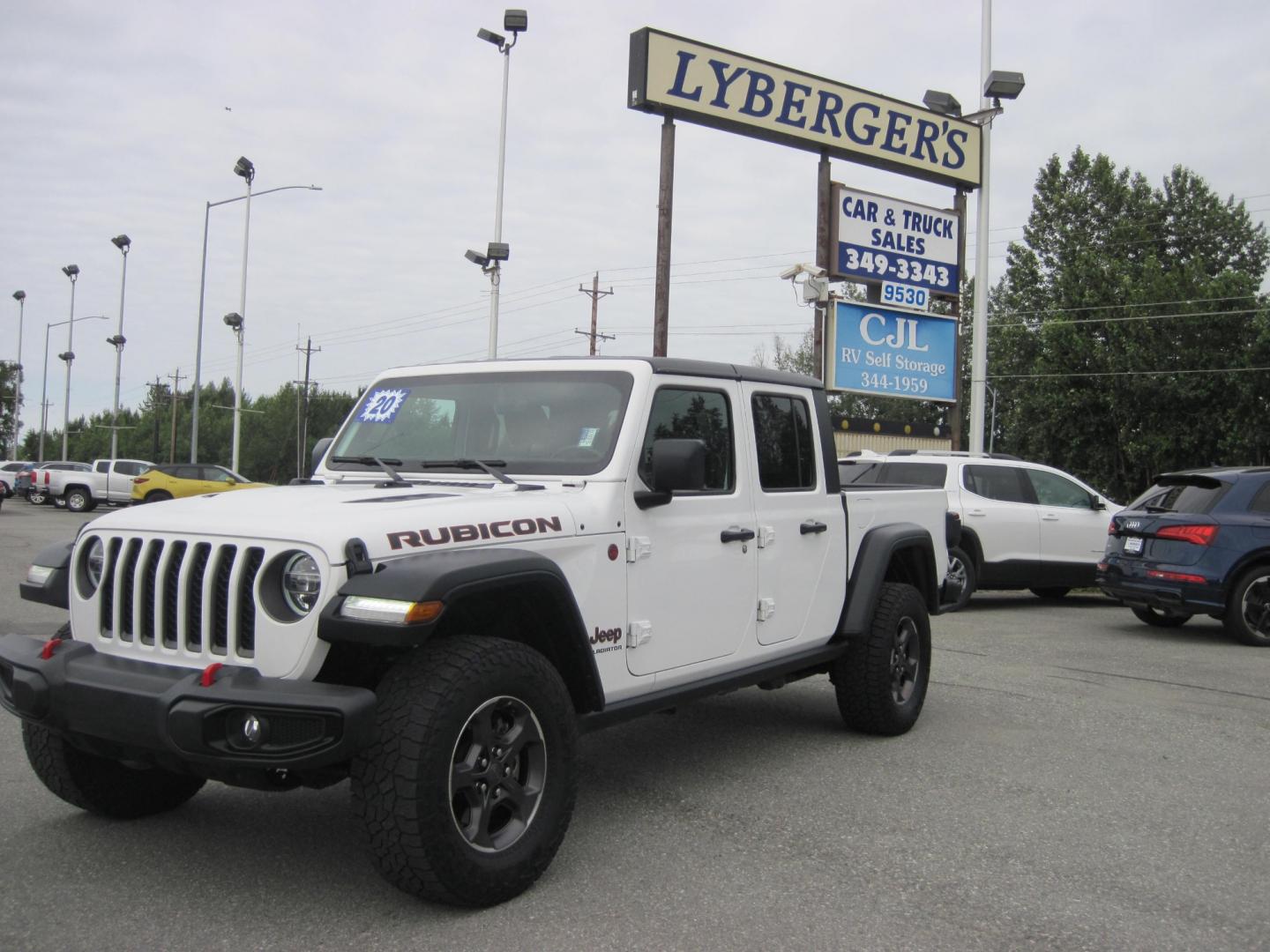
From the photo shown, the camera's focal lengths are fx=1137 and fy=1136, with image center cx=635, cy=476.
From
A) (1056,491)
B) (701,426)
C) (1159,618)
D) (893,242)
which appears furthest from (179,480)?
(701,426)

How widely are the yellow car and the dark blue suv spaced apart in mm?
26070

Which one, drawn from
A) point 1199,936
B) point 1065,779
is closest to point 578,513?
point 1199,936

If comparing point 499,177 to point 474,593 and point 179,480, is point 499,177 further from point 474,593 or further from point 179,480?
point 474,593

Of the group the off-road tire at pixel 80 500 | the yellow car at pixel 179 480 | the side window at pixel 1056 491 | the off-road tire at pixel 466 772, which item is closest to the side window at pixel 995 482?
the side window at pixel 1056 491

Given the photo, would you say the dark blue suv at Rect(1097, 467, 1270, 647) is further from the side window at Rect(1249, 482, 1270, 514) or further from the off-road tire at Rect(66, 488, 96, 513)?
the off-road tire at Rect(66, 488, 96, 513)

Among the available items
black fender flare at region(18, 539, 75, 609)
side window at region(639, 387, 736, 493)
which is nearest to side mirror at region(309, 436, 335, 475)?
black fender flare at region(18, 539, 75, 609)

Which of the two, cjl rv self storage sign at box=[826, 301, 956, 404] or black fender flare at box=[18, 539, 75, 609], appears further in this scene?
cjl rv self storage sign at box=[826, 301, 956, 404]

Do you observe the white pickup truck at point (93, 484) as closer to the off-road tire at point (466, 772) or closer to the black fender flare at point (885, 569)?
the black fender flare at point (885, 569)

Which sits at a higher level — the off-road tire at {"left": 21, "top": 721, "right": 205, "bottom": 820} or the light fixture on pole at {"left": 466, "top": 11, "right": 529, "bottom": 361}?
the light fixture on pole at {"left": 466, "top": 11, "right": 529, "bottom": 361}

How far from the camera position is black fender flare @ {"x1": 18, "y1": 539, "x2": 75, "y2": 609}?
165 inches

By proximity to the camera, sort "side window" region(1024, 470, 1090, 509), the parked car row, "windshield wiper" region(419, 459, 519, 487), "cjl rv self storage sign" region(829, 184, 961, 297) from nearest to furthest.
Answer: "windshield wiper" region(419, 459, 519, 487), "side window" region(1024, 470, 1090, 509), "cjl rv self storage sign" region(829, 184, 961, 297), the parked car row

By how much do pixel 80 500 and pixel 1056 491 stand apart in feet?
104

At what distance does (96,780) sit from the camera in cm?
439

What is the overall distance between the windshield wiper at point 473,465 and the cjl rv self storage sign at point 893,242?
14.8 metres
